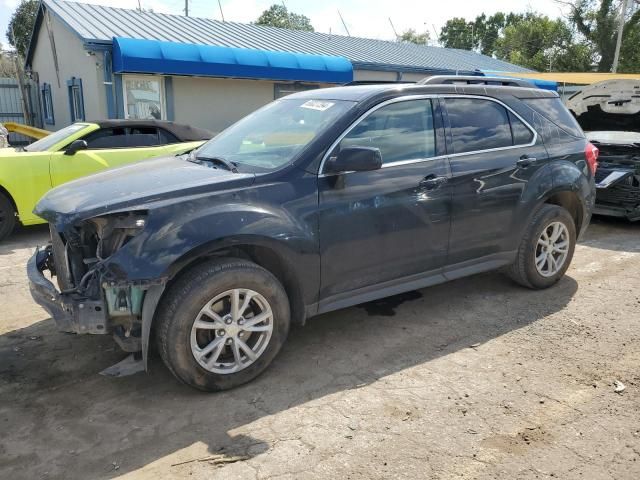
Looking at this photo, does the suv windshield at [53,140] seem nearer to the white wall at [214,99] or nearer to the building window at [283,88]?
the white wall at [214,99]

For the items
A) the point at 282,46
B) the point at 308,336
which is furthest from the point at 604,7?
the point at 308,336

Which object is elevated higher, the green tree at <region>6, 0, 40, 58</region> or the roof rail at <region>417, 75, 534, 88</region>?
the green tree at <region>6, 0, 40, 58</region>

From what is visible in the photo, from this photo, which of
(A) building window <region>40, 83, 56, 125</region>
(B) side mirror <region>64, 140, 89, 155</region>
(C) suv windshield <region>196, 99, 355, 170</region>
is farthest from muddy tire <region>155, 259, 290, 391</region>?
(A) building window <region>40, 83, 56, 125</region>

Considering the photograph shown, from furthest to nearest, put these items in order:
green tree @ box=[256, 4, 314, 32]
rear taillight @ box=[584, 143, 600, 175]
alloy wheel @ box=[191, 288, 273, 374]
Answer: green tree @ box=[256, 4, 314, 32] < rear taillight @ box=[584, 143, 600, 175] < alloy wheel @ box=[191, 288, 273, 374]

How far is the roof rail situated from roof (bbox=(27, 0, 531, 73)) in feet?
32.7

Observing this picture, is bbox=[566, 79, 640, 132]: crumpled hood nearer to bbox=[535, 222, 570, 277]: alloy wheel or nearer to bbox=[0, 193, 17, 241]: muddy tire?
bbox=[535, 222, 570, 277]: alloy wheel

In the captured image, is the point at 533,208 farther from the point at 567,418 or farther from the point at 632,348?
the point at 567,418

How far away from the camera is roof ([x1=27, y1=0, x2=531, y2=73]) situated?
13414 mm

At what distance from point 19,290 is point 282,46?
12662 millimetres

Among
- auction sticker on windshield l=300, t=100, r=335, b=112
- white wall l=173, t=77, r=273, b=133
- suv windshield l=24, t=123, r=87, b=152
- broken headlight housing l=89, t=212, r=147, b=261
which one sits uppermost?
white wall l=173, t=77, r=273, b=133

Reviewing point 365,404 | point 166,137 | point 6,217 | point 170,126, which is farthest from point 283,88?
point 365,404

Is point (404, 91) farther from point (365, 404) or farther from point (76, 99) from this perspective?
point (76, 99)

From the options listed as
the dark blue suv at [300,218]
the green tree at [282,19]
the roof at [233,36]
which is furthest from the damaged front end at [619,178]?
the green tree at [282,19]

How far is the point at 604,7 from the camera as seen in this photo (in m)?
38.0
